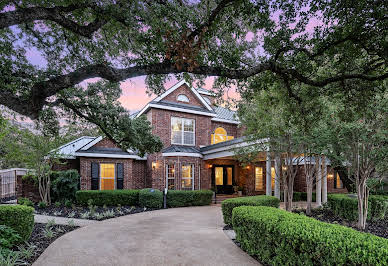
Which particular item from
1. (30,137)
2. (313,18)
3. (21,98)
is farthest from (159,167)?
(313,18)

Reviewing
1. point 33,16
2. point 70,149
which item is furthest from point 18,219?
point 70,149

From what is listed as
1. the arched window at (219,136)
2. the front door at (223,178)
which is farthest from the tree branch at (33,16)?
the front door at (223,178)

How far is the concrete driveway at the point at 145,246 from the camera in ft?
16.1

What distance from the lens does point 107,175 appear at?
15961 mm

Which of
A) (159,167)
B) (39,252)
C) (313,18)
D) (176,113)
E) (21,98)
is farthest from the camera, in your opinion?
(176,113)

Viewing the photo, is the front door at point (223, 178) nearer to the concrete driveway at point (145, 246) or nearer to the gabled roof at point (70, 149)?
the gabled roof at point (70, 149)

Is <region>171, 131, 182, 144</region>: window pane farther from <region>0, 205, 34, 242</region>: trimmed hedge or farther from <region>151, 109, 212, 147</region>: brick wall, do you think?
<region>0, 205, 34, 242</region>: trimmed hedge

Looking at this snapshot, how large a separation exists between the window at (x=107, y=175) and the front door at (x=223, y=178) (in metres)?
7.49

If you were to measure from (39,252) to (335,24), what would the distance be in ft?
26.5

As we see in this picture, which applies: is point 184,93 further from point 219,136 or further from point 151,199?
point 151,199

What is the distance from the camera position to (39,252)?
17.8 feet

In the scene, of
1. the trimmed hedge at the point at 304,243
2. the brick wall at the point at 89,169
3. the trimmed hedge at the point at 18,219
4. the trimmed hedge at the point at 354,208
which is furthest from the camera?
the brick wall at the point at 89,169

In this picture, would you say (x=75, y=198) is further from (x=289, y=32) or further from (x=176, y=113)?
(x=289, y=32)

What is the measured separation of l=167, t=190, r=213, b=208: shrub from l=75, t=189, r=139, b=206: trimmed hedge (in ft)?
6.96
